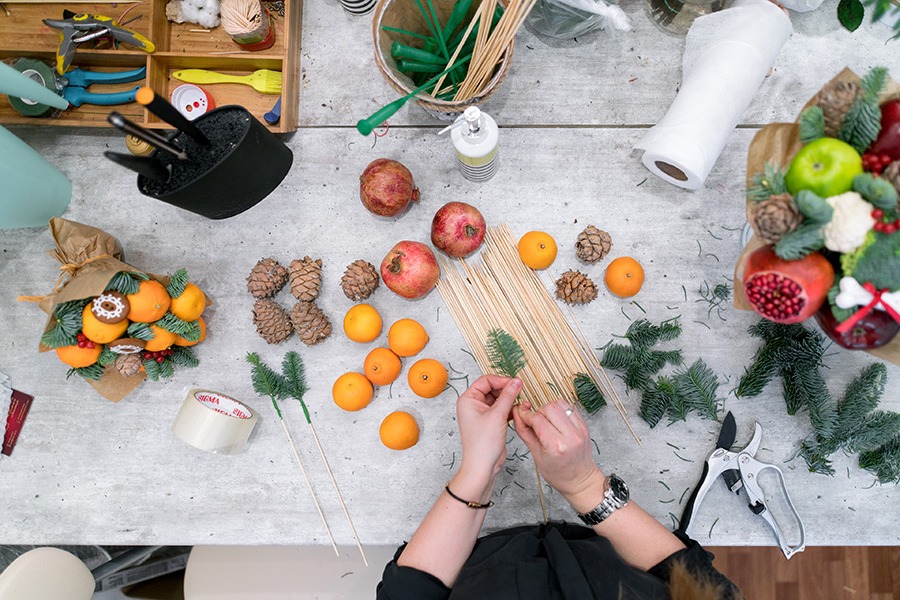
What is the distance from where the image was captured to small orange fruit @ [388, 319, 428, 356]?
3.20ft

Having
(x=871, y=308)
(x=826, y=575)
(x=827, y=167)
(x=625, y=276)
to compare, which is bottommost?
(x=826, y=575)

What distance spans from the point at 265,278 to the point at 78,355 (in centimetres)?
34

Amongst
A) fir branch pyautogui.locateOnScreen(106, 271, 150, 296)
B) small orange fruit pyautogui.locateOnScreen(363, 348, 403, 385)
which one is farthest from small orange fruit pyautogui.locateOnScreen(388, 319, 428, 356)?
fir branch pyautogui.locateOnScreen(106, 271, 150, 296)

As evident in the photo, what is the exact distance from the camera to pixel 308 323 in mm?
1010

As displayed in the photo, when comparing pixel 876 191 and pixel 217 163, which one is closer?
pixel 876 191

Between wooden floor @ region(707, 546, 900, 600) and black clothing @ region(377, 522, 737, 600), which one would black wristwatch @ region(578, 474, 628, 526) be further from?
wooden floor @ region(707, 546, 900, 600)

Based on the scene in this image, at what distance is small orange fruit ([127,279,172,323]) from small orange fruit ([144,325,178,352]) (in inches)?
0.8

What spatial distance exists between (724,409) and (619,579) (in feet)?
1.41

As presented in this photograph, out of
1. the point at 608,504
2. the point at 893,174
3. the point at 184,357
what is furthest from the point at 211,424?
the point at 893,174

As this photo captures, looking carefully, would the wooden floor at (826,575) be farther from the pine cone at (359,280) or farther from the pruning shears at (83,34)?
the pruning shears at (83,34)

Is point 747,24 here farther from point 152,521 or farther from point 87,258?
point 152,521

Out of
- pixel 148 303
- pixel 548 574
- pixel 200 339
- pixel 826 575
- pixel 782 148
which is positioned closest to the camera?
pixel 782 148

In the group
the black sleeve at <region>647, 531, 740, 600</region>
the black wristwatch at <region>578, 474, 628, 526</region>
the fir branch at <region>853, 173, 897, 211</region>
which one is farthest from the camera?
the black wristwatch at <region>578, 474, 628, 526</region>

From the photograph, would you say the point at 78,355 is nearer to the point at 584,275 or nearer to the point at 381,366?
the point at 381,366
